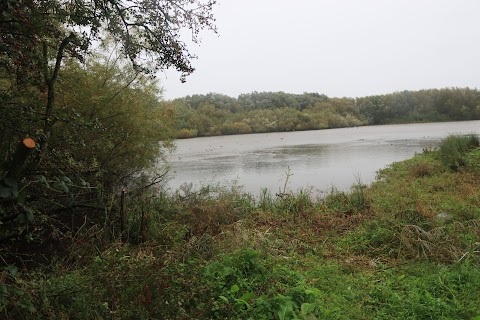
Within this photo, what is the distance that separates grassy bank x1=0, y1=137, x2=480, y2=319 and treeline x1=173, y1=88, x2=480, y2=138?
30.2m

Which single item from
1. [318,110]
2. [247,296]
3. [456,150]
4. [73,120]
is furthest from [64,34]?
[318,110]

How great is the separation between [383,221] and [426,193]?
3336 millimetres

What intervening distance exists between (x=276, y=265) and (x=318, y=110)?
5439cm

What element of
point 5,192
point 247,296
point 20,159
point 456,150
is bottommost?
point 247,296

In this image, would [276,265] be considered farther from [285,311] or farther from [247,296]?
[285,311]

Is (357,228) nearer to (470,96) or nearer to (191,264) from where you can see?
(191,264)

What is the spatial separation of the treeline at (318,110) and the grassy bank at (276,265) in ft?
99.0

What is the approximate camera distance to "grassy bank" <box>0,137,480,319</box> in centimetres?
300

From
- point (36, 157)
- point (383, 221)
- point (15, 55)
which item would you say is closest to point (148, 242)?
point (36, 157)

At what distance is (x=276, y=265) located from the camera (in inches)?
179

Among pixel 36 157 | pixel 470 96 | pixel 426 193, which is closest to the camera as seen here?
pixel 36 157

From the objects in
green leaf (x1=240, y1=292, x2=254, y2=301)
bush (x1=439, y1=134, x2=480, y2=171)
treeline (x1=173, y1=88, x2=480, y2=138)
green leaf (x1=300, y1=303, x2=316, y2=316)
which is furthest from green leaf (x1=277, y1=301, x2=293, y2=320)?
treeline (x1=173, y1=88, x2=480, y2=138)

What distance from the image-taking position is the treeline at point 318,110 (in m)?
43.2

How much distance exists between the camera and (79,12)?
351cm
